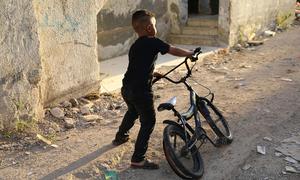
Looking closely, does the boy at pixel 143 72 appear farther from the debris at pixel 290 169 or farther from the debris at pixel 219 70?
the debris at pixel 219 70

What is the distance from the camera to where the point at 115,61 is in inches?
297

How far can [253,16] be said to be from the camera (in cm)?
933

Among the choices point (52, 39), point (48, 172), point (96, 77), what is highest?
point (52, 39)

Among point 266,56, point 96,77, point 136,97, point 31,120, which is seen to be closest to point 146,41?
point 136,97

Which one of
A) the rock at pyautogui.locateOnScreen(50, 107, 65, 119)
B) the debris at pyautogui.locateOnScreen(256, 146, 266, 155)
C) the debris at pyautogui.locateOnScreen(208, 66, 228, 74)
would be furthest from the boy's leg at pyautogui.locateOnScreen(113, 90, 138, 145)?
the debris at pyautogui.locateOnScreen(208, 66, 228, 74)

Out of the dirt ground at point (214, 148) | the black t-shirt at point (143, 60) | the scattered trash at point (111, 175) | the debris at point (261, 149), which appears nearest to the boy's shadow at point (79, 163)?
the dirt ground at point (214, 148)

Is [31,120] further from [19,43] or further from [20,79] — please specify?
[19,43]

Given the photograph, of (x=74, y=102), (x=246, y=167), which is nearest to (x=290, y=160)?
(x=246, y=167)

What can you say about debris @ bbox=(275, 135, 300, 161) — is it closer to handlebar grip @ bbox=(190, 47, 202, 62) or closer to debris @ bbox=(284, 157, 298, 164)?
debris @ bbox=(284, 157, 298, 164)

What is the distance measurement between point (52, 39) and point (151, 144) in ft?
5.73

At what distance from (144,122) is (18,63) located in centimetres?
155

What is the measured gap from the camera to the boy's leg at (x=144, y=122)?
151 inches

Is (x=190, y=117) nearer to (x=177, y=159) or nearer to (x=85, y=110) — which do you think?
(x=177, y=159)

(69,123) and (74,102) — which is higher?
(74,102)
